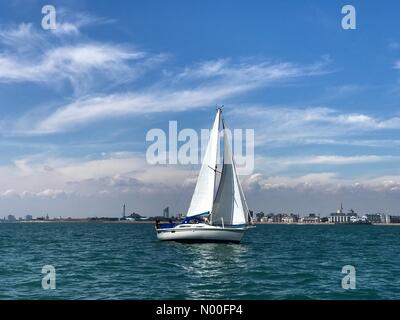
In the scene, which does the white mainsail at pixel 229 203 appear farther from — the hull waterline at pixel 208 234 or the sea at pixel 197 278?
the sea at pixel 197 278

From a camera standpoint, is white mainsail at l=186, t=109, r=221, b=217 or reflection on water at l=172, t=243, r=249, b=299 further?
white mainsail at l=186, t=109, r=221, b=217

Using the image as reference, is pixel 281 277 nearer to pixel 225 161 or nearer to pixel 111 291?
pixel 111 291

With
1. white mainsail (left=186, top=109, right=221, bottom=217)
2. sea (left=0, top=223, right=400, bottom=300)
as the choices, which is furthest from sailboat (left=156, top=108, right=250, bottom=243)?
sea (left=0, top=223, right=400, bottom=300)

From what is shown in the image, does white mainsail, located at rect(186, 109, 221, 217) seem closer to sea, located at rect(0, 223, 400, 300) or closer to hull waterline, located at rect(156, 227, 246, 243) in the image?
hull waterline, located at rect(156, 227, 246, 243)

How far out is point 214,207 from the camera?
64375mm

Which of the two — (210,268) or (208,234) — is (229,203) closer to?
(208,234)

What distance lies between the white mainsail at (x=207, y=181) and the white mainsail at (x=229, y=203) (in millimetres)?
1119

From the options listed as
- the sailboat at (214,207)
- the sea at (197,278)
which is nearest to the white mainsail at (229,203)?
the sailboat at (214,207)

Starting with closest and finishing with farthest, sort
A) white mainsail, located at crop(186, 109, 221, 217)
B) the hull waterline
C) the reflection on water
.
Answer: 1. the reflection on water
2. the hull waterline
3. white mainsail, located at crop(186, 109, 221, 217)

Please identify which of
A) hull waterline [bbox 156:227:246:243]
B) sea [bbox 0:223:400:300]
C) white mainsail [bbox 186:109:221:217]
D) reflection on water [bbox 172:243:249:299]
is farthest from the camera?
white mainsail [bbox 186:109:221:217]

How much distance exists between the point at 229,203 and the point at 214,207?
2.14 metres

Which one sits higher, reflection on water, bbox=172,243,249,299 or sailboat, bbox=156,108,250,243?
sailboat, bbox=156,108,250,243

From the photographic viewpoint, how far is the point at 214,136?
66250 millimetres

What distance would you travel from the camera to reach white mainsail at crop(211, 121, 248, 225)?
64062 millimetres
